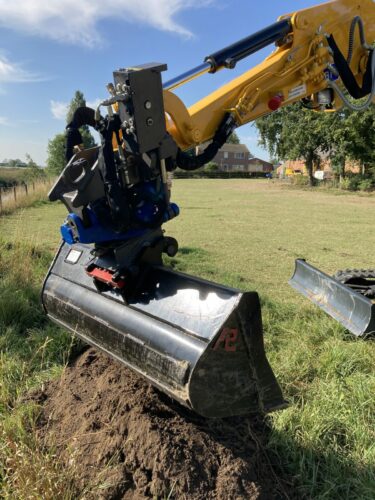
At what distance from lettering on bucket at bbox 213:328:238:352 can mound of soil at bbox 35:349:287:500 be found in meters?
0.67

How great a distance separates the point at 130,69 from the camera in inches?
95.0

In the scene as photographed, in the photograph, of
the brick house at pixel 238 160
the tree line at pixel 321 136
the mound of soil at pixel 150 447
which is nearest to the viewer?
the mound of soil at pixel 150 447

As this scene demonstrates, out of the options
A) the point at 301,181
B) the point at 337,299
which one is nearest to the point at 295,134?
the point at 301,181

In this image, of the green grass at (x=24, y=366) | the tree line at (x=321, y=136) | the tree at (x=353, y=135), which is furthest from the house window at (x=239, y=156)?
the green grass at (x=24, y=366)

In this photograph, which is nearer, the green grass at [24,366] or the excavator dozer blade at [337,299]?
the green grass at [24,366]

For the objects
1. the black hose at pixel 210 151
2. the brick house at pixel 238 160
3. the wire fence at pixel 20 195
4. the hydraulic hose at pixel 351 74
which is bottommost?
the brick house at pixel 238 160

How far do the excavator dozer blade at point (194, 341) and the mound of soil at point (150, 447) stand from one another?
13.0 inches

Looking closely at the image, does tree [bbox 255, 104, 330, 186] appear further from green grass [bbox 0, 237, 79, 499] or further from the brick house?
the brick house

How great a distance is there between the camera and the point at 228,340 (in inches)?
91.3

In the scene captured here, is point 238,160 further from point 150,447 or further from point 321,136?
point 150,447

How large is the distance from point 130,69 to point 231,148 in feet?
357

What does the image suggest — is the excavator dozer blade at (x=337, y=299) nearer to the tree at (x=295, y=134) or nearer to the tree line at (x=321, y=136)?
the tree line at (x=321, y=136)

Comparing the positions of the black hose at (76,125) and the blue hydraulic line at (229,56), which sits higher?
the blue hydraulic line at (229,56)

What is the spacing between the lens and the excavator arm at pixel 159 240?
236 cm
